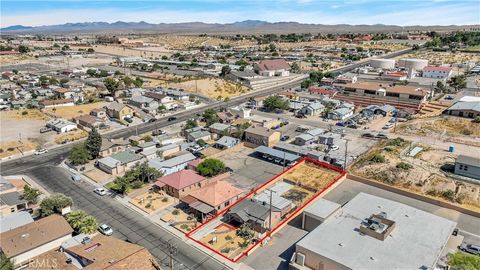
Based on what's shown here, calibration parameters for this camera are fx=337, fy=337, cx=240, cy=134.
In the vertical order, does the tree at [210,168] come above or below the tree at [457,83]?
below

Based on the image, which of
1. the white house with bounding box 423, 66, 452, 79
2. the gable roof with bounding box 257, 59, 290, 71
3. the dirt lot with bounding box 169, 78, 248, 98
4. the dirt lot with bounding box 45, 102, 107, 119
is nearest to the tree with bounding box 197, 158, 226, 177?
the dirt lot with bounding box 45, 102, 107, 119

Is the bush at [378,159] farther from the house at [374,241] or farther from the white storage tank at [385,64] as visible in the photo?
the white storage tank at [385,64]

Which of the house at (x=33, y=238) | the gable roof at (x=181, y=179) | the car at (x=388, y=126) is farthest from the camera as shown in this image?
the car at (x=388, y=126)

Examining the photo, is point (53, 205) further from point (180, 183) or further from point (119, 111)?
point (119, 111)

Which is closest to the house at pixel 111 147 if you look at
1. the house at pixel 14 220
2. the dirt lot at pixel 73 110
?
the house at pixel 14 220

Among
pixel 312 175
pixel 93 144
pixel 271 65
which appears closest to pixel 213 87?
pixel 271 65

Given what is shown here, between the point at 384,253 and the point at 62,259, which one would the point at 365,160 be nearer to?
the point at 384,253
